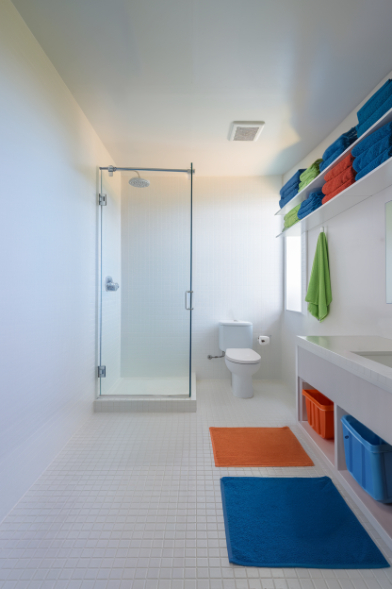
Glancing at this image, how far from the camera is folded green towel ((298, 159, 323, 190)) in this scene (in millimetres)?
2203

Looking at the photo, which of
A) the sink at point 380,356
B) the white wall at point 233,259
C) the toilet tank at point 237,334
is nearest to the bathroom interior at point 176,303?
the sink at point 380,356

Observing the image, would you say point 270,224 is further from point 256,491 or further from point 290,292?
point 256,491

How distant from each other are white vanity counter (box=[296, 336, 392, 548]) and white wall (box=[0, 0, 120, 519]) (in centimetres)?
157

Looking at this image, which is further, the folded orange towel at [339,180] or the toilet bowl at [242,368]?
the toilet bowl at [242,368]

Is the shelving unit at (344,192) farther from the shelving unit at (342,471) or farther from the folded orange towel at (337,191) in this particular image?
the shelving unit at (342,471)

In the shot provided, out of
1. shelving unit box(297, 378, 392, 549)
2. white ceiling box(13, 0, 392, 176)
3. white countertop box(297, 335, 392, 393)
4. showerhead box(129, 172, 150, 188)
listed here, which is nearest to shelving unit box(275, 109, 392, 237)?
white ceiling box(13, 0, 392, 176)

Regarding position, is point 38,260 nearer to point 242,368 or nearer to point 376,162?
point 376,162

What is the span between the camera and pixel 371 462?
128cm

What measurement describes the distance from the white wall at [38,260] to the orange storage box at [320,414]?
168cm

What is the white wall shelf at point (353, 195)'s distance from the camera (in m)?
1.49

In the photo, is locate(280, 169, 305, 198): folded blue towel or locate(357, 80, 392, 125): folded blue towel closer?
locate(357, 80, 392, 125): folded blue towel

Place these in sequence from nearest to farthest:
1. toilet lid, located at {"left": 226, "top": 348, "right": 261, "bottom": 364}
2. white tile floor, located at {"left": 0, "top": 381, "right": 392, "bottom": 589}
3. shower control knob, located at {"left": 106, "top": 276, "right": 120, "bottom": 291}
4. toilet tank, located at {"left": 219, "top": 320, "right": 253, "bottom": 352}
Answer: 1. white tile floor, located at {"left": 0, "top": 381, "right": 392, "bottom": 589}
2. shower control knob, located at {"left": 106, "top": 276, "right": 120, "bottom": 291}
3. toilet lid, located at {"left": 226, "top": 348, "right": 261, "bottom": 364}
4. toilet tank, located at {"left": 219, "top": 320, "right": 253, "bottom": 352}

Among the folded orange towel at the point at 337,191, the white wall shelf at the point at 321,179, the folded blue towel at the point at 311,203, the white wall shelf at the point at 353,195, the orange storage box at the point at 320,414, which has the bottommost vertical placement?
the orange storage box at the point at 320,414

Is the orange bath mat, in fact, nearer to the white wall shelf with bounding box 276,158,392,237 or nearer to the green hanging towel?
the green hanging towel
